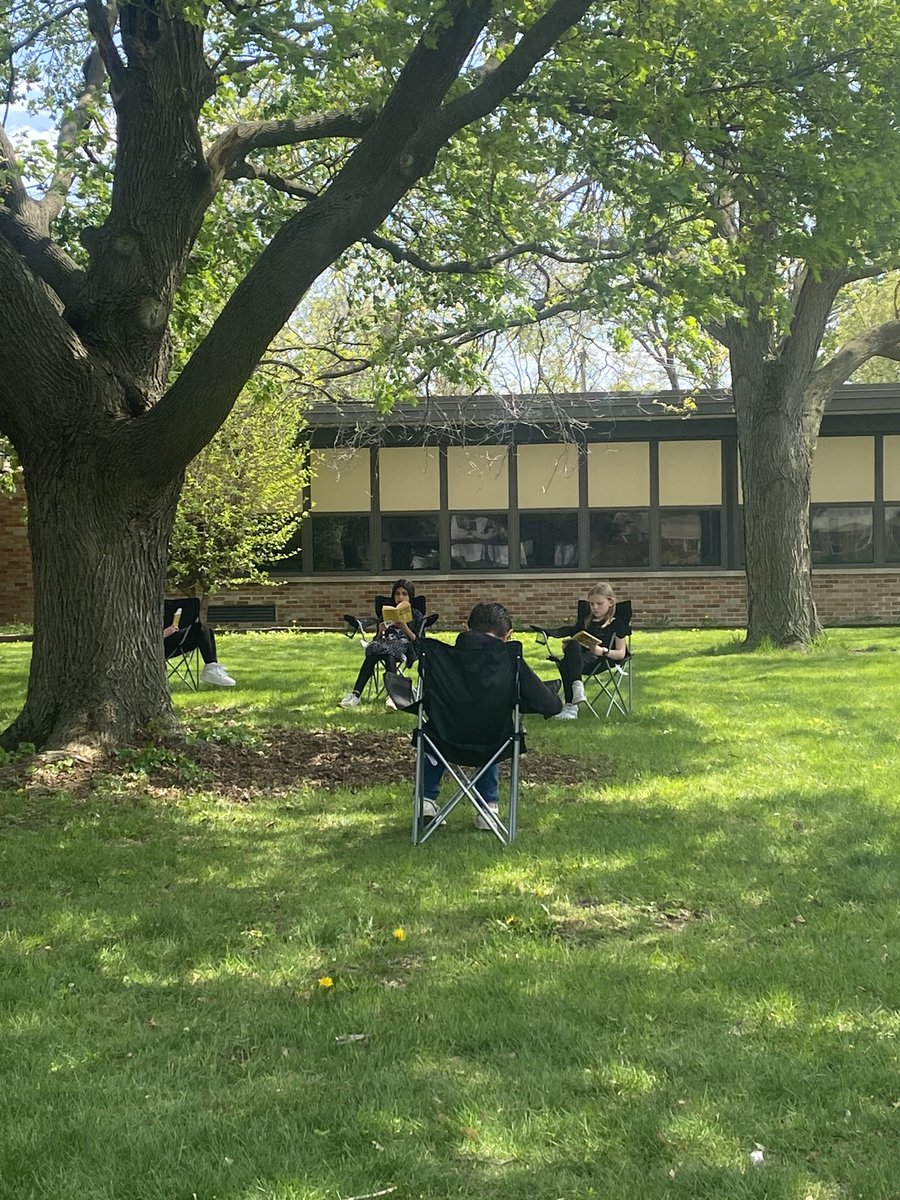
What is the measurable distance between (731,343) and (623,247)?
5.64m

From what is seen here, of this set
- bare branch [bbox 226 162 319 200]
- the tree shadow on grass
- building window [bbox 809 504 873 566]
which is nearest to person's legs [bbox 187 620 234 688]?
bare branch [bbox 226 162 319 200]

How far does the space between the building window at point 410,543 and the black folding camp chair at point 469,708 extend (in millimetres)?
13835

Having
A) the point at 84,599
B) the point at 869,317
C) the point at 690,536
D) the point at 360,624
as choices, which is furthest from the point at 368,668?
the point at 869,317

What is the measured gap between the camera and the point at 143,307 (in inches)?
273

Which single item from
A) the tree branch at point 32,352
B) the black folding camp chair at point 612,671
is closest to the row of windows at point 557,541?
the black folding camp chair at point 612,671

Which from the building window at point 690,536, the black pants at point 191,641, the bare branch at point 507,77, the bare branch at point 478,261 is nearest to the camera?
the bare branch at point 507,77

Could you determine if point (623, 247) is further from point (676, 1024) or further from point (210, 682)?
point (676, 1024)

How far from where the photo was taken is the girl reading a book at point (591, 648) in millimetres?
8945

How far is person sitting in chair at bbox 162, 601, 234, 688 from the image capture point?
413 inches

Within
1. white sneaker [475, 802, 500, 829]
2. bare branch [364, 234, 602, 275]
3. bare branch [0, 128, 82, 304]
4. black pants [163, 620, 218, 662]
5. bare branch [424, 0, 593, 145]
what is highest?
bare branch [424, 0, 593, 145]

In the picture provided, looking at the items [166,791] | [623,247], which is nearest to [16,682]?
[166,791]

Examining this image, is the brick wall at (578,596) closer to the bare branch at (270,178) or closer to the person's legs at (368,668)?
the person's legs at (368,668)

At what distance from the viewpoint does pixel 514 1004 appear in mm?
3387

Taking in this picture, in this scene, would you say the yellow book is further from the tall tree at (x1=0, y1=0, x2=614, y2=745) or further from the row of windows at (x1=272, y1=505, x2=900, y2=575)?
the row of windows at (x1=272, y1=505, x2=900, y2=575)
